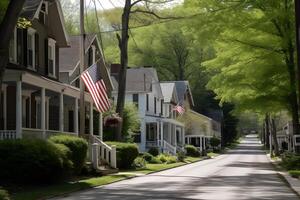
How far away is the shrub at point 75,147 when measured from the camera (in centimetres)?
2588

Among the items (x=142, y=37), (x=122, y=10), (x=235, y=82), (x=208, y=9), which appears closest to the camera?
(x=208, y=9)

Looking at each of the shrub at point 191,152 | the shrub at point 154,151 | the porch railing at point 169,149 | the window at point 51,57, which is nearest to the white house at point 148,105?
the porch railing at point 169,149

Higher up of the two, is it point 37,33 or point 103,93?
point 37,33

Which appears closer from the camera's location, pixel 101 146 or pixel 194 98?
pixel 101 146

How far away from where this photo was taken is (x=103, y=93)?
99.0 ft

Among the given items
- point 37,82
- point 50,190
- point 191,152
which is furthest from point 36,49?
point 191,152

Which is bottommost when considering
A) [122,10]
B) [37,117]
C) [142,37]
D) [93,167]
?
[93,167]

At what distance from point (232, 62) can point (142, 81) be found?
28.5m

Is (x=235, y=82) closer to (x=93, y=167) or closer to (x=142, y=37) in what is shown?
(x=93, y=167)

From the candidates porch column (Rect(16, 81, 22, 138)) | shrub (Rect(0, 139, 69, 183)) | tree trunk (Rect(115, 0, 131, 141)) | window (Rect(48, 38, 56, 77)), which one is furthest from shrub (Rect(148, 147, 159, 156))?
shrub (Rect(0, 139, 69, 183))

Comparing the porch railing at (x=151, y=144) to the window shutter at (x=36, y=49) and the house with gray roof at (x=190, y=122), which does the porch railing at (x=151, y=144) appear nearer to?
the house with gray roof at (x=190, y=122)

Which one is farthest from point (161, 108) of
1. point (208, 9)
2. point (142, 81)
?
point (208, 9)

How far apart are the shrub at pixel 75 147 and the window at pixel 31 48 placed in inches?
→ 272

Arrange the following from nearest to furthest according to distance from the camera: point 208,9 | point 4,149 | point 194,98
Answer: point 4,149 < point 208,9 < point 194,98
